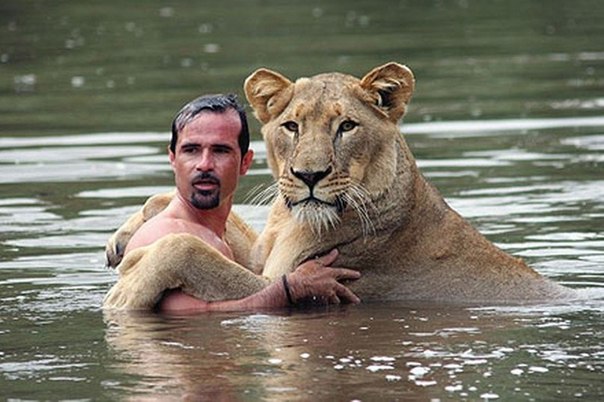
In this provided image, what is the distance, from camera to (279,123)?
345 inches

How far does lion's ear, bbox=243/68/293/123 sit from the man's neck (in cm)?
51

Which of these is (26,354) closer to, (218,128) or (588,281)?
(218,128)

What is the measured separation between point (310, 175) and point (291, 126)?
1.13 ft

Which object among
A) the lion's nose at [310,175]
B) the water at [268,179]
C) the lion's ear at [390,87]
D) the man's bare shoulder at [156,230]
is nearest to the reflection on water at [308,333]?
the water at [268,179]

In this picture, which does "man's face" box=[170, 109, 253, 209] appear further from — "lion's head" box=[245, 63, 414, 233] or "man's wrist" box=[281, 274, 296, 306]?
"man's wrist" box=[281, 274, 296, 306]

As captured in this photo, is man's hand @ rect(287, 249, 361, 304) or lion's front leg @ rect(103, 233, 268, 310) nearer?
lion's front leg @ rect(103, 233, 268, 310)

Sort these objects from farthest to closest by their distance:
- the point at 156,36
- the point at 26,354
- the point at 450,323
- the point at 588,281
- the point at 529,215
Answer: the point at 156,36
the point at 529,215
the point at 588,281
the point at 450,323
the point at 26,354

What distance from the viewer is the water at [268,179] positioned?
24.7 feet

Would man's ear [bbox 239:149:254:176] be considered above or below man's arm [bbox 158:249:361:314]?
above

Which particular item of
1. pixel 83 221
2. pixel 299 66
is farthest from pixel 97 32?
pixel 83 221

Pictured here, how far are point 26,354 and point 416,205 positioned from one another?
78.1 inches

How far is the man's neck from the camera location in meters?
9.19

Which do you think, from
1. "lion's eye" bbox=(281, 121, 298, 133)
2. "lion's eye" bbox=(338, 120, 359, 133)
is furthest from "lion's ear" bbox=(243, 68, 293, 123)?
"lion's eye" bbox=(338, 120, 359, 133)

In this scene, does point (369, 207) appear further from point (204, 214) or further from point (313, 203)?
point (204, 214)
